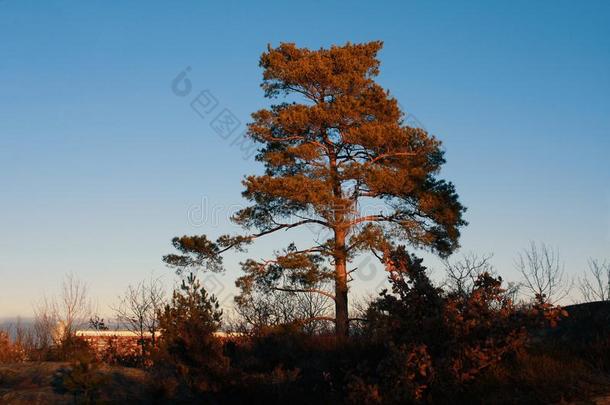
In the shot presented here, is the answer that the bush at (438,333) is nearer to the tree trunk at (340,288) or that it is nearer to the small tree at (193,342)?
the small tree at (193,342)

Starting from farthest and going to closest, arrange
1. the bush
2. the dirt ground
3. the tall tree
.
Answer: the tall tree < the dirt ground < the bush

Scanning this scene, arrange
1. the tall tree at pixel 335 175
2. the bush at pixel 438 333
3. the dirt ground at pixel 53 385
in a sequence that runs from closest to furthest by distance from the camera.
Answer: the bush at pixel 438 333, the dirt ground at pixel 53 385, the tall tree at pixel 335 175

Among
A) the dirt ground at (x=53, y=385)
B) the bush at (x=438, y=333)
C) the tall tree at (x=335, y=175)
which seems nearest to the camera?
the bush at (x=438, y=333)

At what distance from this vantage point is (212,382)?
11.2m

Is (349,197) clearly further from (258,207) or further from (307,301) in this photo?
(307,301)

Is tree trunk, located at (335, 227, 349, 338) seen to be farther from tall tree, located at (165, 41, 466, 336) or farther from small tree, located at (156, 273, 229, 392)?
small tree, located at (156, 273, 229, 392)

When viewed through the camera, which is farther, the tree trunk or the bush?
the tree trunk

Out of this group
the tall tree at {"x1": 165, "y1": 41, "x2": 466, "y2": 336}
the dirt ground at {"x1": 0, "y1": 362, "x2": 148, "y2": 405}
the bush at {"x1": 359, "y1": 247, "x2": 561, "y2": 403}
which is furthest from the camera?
the tall tree at {"x1": 165, "y1": 41, "x2": 466, "y2": 336}


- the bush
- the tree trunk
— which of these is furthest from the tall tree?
the bush

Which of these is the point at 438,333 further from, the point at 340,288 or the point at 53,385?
the point at 340,288

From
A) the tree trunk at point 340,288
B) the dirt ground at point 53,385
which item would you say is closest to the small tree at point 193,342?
the dirt ground at point 53,385

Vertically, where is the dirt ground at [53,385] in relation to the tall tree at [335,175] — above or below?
below

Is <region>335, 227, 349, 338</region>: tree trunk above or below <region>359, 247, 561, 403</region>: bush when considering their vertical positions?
above

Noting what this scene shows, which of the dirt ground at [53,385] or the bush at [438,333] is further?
the dirt ground at [53,385]
